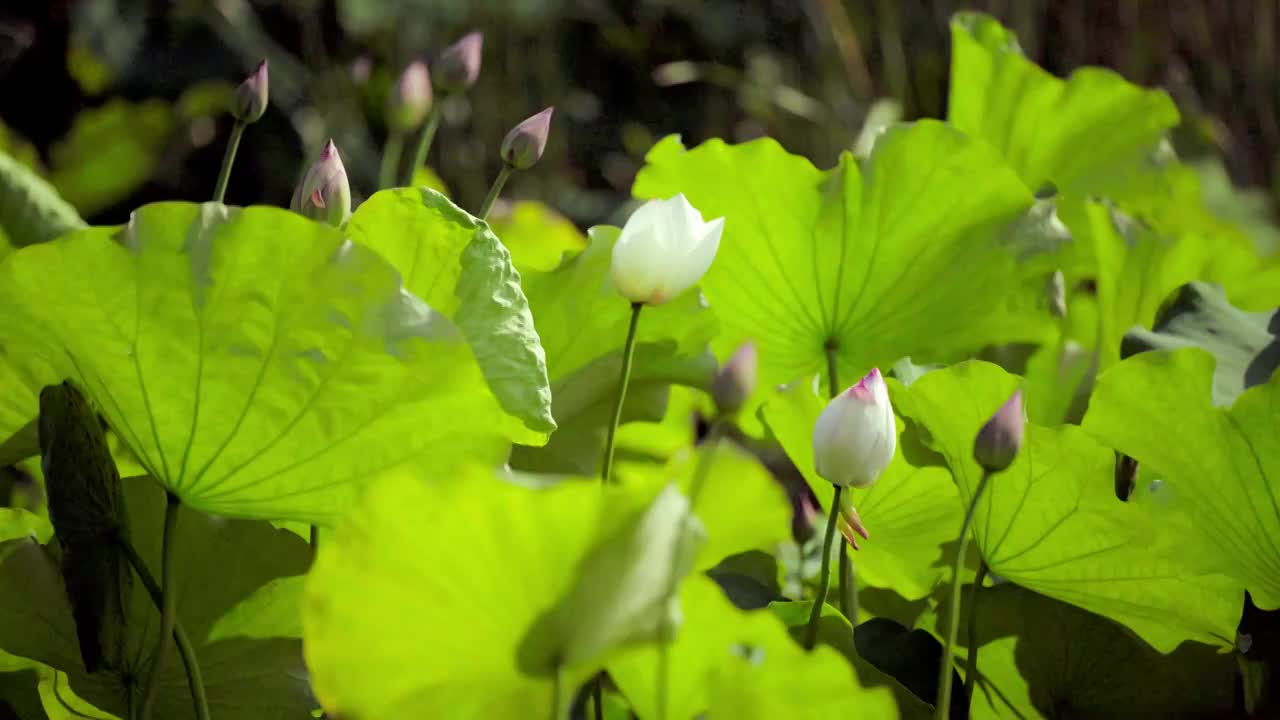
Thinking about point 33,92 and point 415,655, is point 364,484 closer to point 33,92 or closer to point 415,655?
point 415,655

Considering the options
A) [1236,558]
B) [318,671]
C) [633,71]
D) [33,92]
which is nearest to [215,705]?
[318,671]

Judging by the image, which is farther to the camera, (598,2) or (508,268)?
(598,2)

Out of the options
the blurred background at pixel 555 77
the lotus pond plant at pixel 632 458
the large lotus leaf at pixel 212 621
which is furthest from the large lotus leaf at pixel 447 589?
the blurred background at pixel 555 77

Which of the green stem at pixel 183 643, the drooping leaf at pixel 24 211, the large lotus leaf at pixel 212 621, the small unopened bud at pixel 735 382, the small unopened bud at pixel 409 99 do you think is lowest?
the small unopened bud at pixel 409 99

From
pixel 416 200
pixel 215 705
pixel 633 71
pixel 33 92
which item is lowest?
pixel 633 71

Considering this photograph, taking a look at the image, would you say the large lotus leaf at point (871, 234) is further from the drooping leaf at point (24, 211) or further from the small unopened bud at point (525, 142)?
the drooping leaf at point (24, 211)

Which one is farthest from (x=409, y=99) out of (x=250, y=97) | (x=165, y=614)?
(x=165, y=614)

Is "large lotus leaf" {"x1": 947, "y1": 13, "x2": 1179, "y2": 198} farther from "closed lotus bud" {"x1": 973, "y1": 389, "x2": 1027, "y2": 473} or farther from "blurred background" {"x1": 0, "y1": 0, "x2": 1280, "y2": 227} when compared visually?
"blurred background" {"x1": 0, "y1": 0, "x2": 1280, "y2": 227}
